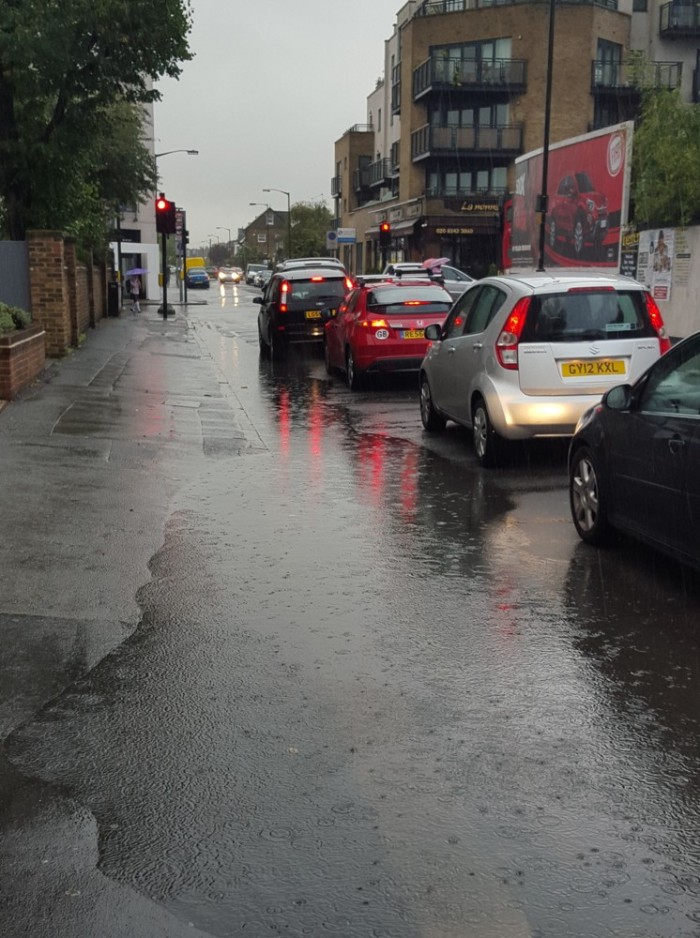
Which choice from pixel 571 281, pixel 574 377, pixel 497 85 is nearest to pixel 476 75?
pixel 497 85

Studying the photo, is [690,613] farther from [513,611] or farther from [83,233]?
[83,233]

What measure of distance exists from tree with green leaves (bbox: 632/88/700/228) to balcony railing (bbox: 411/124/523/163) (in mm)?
30389

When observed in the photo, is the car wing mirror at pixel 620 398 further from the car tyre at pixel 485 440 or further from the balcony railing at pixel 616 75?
the balcony railing at pixel 616 75

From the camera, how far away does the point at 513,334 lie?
31.4 feet

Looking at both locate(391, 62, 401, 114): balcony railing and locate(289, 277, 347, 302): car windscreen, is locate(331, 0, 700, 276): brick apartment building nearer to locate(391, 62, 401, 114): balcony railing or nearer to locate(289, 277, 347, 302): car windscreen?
locate(391, 62, 401, 114): balcony railing

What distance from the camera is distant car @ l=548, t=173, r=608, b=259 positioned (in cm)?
2809

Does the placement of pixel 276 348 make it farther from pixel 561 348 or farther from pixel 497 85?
pixel 497 85

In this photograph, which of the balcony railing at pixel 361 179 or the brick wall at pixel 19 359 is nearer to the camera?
the brick wall at pixel 19 359

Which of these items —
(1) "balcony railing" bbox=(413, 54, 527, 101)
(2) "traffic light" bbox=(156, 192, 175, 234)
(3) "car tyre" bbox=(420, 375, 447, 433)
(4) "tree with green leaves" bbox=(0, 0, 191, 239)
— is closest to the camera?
(3) "car tyre" bbox=(420, 375, 447, 433)

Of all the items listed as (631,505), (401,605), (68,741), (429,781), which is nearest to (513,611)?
(401,605)

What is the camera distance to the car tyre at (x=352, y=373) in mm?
16375

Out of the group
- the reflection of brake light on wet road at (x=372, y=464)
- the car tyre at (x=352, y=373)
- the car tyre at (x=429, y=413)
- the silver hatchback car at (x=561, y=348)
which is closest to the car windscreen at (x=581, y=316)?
the silver hatchback car at (x=561, y=348)

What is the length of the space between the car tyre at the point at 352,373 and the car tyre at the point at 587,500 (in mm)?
8969

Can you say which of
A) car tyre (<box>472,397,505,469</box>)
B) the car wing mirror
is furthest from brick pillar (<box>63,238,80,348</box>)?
the car wing mirror
